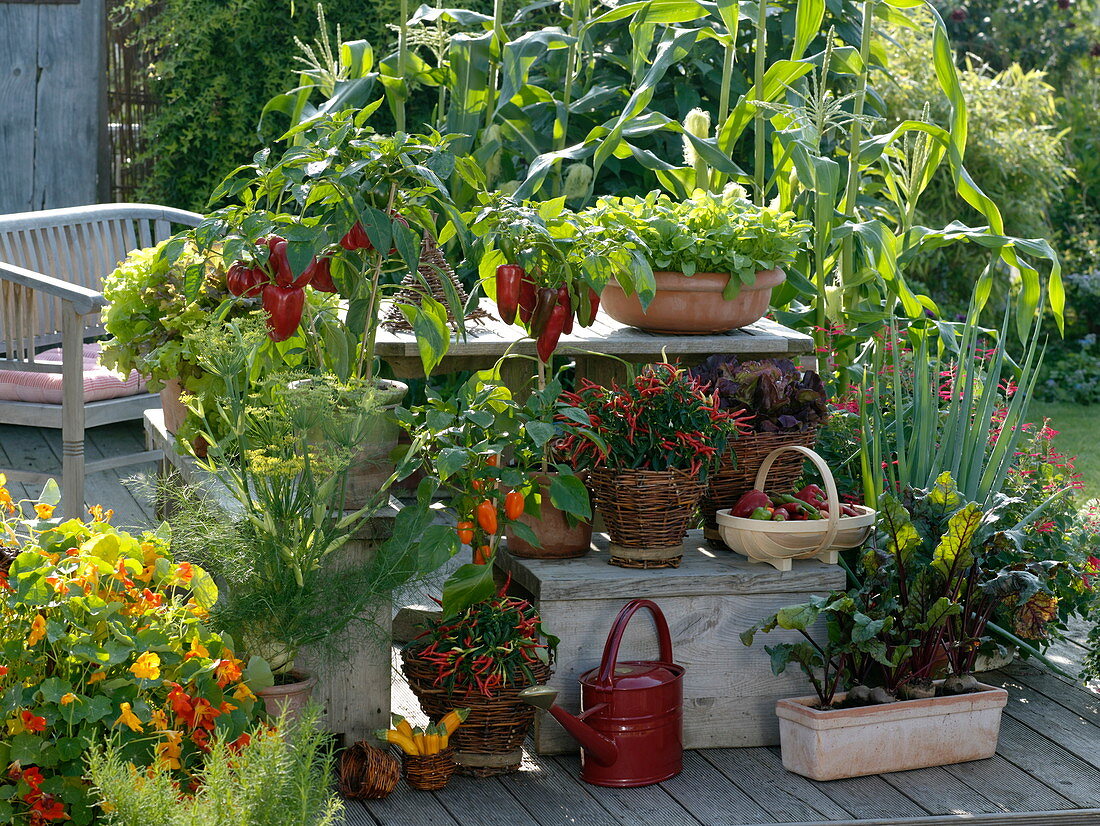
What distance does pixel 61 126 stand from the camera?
5309mm

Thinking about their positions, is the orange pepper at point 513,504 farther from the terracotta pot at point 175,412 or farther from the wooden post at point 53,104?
the wooden post at point 53,104

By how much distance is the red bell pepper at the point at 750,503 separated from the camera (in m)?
2.67

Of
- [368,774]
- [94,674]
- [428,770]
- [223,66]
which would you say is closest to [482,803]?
[428,770]

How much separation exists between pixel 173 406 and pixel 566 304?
38.6 inches

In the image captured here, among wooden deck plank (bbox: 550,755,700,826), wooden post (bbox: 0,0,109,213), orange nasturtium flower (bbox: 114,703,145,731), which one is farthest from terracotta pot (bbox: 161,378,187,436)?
wooden post (bbox: 0,0,109,213)

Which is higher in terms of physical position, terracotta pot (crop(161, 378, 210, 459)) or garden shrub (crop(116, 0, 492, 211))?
garden shrub (crop(116, 0, 492, 211))

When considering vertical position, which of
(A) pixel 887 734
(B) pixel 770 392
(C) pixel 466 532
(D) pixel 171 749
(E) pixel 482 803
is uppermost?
(B) pixel 770 392

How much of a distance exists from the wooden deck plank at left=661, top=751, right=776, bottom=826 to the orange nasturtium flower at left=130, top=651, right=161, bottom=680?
39.5 inches

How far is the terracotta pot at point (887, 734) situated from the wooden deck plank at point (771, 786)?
5 centimetres

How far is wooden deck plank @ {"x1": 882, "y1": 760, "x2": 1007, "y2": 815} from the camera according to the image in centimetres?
241

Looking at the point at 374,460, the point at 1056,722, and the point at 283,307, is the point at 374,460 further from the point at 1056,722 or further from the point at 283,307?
the point at 1056,722

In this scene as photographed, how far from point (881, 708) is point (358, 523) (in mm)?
1067

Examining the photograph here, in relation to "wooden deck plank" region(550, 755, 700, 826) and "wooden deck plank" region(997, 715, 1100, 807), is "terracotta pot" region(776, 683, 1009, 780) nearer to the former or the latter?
"wooden deck plank" region(997, 715, 1100, 807)

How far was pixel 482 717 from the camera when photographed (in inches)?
97.5
